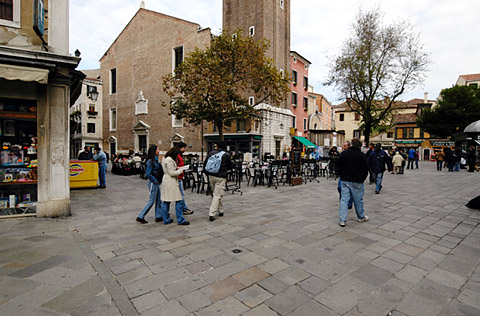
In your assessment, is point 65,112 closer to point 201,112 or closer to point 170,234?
point 170,234

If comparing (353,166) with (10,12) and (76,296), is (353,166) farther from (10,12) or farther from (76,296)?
(10,12)

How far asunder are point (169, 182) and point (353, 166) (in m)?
3.81

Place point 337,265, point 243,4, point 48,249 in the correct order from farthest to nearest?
point 243,4 → point 48,249 → point 337,265

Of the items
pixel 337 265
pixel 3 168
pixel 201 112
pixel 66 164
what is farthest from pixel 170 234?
pixel 201 112

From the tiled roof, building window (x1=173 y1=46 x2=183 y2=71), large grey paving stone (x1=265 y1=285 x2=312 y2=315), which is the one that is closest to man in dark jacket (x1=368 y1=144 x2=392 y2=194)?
large grey paving stone (x1=265 y1=285 x2=312 y2=315)

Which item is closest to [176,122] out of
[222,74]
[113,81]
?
[113,81]

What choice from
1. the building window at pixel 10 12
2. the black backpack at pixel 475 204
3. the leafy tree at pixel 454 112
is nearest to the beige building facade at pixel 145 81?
the building window at pixel 10 12

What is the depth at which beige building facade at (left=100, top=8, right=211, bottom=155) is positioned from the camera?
1056 inches

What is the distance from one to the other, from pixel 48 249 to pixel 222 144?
3713 millimetres

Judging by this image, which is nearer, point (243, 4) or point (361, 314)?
point (361, 314)

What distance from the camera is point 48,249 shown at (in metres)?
4.08

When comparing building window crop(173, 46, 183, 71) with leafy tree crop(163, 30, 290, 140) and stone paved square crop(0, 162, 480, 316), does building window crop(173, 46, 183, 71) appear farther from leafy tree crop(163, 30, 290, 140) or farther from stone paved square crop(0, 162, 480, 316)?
stone paved square crop(0, 162, 480, 316)

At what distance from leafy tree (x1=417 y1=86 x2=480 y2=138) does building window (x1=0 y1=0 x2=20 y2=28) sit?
150ft

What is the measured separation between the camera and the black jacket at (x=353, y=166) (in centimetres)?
544
